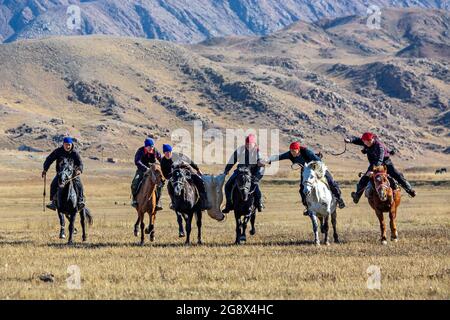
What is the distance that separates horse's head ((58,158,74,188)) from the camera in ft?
70.6

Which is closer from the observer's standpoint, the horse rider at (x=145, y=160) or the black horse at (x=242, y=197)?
the black horse at (x=242, y=197)

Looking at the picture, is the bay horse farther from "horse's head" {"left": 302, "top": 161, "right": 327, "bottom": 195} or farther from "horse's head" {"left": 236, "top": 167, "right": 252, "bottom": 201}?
"horse's head" {"left": 302, "top": 161, "right": 327, "bottom": 195}

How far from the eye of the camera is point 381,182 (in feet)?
66.7

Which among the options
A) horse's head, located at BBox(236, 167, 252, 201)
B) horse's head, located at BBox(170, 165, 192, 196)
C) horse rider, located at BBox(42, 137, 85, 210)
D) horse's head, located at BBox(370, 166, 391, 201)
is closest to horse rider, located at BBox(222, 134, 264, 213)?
horse's head, located at BBox(236, 167, 252, 201)

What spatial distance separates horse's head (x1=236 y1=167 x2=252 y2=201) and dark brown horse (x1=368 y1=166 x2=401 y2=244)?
2843 millimetres

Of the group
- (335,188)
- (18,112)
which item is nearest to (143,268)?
(335,188)

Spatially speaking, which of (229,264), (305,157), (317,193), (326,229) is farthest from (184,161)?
(229,264)

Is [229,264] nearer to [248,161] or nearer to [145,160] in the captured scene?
[248,161]

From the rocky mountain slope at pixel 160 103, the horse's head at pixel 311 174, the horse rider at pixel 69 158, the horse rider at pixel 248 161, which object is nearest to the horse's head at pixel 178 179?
the horse rider at pixel 248 161

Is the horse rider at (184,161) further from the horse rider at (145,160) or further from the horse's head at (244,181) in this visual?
the horse's head at (244,181)

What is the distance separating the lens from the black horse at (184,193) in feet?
68.0

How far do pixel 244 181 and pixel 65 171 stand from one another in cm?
443

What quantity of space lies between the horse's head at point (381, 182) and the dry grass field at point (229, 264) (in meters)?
1.13

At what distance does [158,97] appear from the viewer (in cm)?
16125
